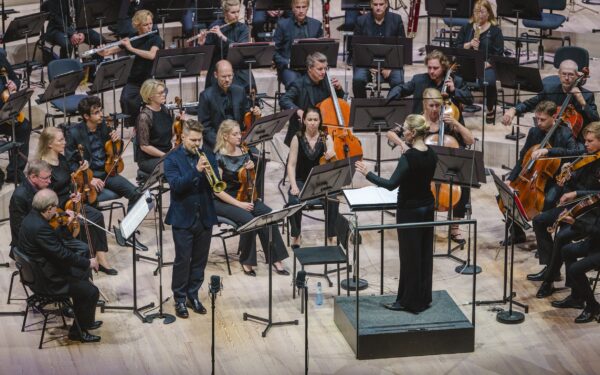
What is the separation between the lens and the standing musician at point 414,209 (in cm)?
703

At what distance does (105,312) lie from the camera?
7.82 m

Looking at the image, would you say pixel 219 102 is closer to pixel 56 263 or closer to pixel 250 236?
pixel 250 236

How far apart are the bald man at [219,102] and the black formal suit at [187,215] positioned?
1.74 m

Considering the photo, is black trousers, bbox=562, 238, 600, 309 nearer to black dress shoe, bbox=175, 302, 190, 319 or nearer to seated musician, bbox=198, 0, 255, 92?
black dress shoe, bbox=175, 302, 190, 319

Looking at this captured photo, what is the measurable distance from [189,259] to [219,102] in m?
2.12

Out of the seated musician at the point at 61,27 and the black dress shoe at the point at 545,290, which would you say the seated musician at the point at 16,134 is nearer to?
the seated musician at the point at 61,27

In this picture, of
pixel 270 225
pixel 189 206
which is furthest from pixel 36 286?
pixel 270 225

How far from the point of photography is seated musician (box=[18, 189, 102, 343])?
279 inches

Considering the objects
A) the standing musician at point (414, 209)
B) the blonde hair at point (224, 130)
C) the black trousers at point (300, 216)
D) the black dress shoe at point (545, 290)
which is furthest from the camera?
the black trousers at point (300, 216)

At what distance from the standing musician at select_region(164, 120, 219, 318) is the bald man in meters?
1.75

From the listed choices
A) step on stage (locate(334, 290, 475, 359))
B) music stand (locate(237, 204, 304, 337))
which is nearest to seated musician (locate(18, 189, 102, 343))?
music stand (locate(237, 204, 304, 337))

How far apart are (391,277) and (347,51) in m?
4.37

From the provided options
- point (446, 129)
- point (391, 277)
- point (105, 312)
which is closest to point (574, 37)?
point (446, 129)

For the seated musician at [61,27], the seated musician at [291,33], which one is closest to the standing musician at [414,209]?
the seated musician at [291,33]
